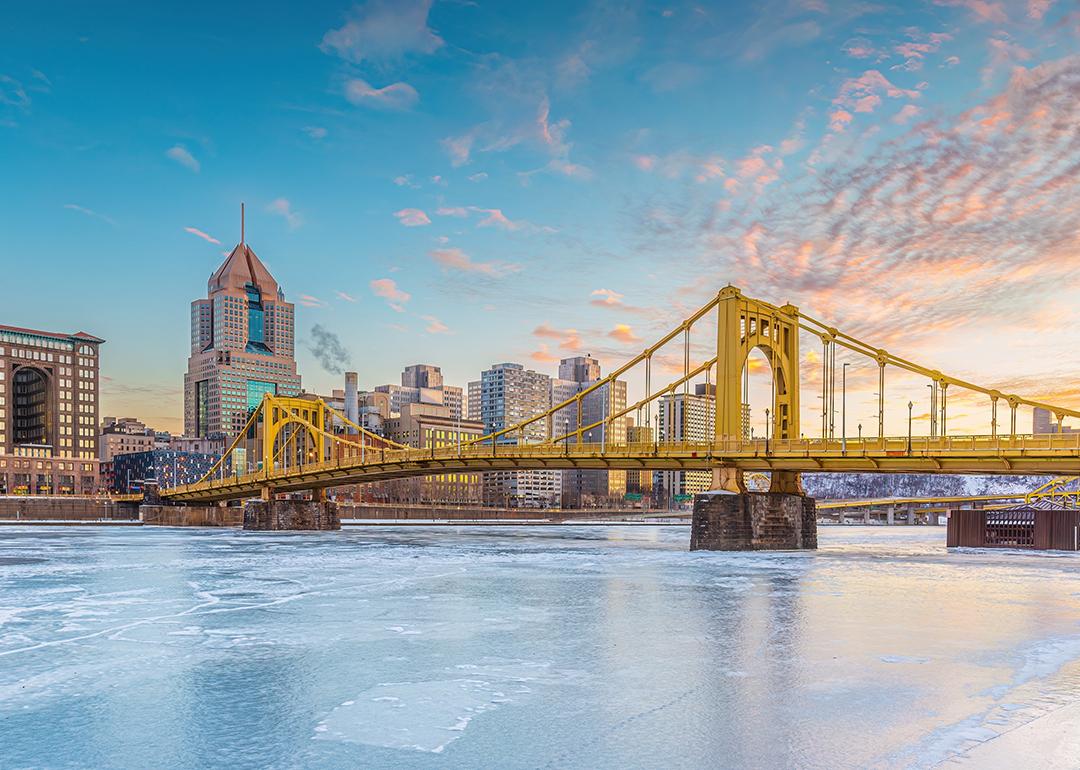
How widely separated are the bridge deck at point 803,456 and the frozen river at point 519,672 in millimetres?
14556

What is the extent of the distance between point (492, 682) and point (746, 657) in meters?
4.72

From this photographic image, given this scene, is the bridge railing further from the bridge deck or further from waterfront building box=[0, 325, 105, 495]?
waterfront building box=[0, 325, 105, 495]

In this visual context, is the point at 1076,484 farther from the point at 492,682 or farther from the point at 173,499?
the point at 492,682

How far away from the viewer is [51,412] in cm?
18312

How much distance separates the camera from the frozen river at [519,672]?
31.3ft

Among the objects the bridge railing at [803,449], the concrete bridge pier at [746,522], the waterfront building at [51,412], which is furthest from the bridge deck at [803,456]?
the waterfront building at [51,412]

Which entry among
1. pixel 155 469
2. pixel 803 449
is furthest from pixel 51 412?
pixel 803 449

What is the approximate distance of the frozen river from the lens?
376 inches

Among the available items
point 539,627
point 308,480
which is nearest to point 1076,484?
point 308,480

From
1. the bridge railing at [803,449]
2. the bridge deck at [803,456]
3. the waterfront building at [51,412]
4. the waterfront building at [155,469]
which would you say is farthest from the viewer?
the waterfront building at [155,469]

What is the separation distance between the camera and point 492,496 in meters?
198

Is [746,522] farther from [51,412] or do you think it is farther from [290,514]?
[51,412]

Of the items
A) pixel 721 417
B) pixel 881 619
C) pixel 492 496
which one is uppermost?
pixel 721 417

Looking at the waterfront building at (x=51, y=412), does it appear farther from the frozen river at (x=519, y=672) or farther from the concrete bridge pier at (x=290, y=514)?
the frozen river at (x=519, y=672)
